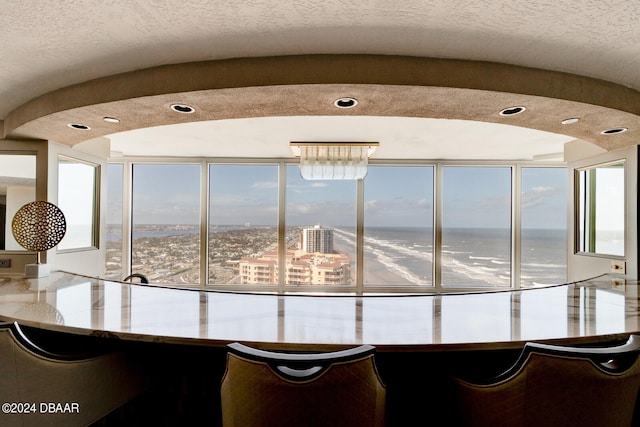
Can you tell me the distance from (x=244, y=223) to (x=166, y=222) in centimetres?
122

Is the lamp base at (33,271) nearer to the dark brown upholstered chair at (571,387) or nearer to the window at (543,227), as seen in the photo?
the dark brown upholstered chair at (571,387)

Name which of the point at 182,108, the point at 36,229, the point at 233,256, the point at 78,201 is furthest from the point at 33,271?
the point at 233,256

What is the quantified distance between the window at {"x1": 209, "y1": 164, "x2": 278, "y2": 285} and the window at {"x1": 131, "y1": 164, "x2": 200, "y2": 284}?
0.92 feet

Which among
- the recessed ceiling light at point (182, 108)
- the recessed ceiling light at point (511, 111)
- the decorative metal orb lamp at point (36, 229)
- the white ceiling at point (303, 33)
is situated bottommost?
the decorative metal orb lamp at point (36, 229)

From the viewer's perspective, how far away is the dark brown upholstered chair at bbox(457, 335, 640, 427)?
0.94 metres

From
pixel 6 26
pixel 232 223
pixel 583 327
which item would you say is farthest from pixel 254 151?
pixel 583 327

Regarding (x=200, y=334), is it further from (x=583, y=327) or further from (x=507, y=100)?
(x=507, y=100)

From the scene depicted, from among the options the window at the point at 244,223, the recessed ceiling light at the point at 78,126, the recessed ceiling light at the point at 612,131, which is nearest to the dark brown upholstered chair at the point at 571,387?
the recessed ceiling light at the point at 612,131

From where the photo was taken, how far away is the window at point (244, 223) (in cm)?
471

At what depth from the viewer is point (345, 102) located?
6.38 ft

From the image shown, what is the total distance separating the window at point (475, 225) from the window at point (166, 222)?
12.8 ft

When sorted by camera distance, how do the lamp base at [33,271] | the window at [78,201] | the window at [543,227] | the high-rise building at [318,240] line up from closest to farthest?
the lamp base at [33,271]
the window at [78,201]
the window at [543,227]
the high-rise building at [318,240]

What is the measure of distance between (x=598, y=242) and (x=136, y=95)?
4.28 meters

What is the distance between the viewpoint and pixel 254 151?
4195mm
